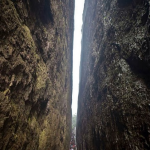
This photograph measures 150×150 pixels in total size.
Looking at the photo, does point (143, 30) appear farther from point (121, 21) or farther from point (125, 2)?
point (125, 2)

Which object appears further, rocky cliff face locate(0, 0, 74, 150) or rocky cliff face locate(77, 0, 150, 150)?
rocky cliff face locate(77, 0, 150, 150)

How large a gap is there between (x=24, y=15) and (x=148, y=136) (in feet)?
10.3

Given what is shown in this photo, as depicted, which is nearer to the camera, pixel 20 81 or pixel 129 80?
pixel 20 81

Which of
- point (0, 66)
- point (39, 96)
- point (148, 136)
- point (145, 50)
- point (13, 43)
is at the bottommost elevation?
point (148, 136)

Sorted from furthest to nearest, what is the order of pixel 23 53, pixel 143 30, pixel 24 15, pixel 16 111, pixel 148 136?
pixel 143 30 < pixel 24 15 < pixel 23 53 < pixel 148 136 < pixel 16 111

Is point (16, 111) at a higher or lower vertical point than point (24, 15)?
lower

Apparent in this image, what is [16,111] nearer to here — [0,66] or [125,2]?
[0,66]

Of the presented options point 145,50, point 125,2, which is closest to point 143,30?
point 145,50

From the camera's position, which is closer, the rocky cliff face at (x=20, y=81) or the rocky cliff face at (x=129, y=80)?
the rocky cliff face at (x=20, y=81)

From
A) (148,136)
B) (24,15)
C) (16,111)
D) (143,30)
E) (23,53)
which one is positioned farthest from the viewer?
(143,30)

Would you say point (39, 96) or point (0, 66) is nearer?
point (0, 66)

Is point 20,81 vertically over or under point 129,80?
under

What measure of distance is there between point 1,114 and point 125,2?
4.09 metres

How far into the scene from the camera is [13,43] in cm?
184
